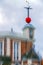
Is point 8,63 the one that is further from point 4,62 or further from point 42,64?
point 42,64

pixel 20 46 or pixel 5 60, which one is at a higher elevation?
pixel 20 46

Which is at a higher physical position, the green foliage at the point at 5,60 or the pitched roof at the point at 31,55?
the pitched roof at the point at 31,55

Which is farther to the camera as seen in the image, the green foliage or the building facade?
the building facade

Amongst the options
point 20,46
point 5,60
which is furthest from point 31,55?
point 5,60

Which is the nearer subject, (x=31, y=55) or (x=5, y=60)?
(x=5, y=60)

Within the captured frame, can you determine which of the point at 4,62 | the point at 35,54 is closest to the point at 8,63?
the point at 4,62

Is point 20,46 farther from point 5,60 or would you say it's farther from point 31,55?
point 5,60

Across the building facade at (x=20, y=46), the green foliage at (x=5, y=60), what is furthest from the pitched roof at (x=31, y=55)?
the green foliage at (x=5, y=60)

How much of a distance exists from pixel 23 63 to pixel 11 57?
0.89 feet

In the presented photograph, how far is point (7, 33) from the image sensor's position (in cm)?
805

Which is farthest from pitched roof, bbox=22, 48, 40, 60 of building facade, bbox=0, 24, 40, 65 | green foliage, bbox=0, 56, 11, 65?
green foliage, bbox=0, 56, 11, 65

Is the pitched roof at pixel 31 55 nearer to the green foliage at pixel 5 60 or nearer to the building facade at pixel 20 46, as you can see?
the building facade at pixel 20 46

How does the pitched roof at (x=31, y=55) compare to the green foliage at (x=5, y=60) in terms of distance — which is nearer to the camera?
the green foliage at (x=5, y=60)

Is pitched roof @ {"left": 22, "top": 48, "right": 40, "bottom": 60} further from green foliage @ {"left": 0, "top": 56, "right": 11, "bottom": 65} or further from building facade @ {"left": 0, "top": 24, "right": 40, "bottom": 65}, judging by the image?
green foliage @ {"left": 0, "top": 56, "right": 11, "bottom": 65}
